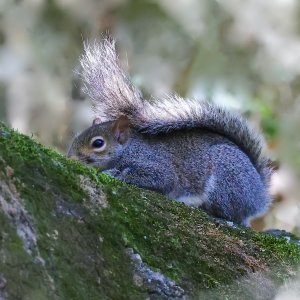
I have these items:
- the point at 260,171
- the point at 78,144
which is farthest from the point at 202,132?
the point at 78,144

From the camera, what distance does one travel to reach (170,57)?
6.11 meters

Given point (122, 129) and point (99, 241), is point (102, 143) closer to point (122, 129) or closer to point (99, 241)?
point (122, 129)

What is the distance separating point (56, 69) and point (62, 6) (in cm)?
51

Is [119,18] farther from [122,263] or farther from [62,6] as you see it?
[122,263]

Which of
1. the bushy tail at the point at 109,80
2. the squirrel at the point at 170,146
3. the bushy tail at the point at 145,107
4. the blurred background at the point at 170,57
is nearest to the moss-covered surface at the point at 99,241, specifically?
the squirrel at the point at 170,146

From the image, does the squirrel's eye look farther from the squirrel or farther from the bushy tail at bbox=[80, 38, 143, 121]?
the bushy tail at bbox=[80, 38, 143, 121]

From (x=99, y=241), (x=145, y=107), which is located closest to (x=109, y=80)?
(x=145, y=107)

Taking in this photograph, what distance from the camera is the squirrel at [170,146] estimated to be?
11.9 ft

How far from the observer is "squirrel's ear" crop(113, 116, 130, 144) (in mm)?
3641

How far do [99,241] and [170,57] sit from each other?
165 inches

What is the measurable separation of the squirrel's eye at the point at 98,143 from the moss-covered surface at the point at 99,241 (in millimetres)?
989

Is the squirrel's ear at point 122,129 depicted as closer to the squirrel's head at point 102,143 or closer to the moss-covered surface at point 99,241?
the squirrel's head at point 102,143

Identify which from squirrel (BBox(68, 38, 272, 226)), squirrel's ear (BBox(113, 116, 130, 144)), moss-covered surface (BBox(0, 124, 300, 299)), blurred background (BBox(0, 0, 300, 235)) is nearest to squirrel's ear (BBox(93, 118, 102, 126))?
squirrel (BBox(68, 38, 272, 226))

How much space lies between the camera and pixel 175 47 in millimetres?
5980
